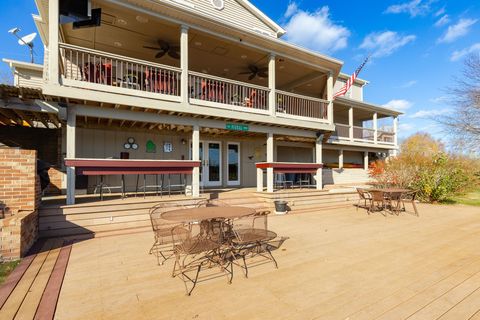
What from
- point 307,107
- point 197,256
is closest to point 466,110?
point 307,107

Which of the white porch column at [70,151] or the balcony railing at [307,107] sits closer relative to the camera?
the white porch column at [70,151]

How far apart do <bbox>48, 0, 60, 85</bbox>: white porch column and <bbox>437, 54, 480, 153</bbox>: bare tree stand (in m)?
24.7

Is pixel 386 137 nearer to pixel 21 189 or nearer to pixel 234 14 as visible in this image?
pixel 234 14

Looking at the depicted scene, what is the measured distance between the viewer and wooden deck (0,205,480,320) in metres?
2.63

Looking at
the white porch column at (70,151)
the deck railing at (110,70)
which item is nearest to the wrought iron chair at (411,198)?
the deck railing at (110,70)

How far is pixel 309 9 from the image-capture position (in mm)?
17031

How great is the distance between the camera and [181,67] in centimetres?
711

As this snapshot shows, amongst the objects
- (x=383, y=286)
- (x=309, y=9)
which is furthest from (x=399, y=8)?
(x=383, y=286)

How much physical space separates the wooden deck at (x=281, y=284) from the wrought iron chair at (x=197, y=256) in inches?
6.3

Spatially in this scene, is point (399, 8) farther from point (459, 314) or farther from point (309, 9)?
point (459, 314)

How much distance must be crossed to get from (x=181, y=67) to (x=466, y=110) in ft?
74.1

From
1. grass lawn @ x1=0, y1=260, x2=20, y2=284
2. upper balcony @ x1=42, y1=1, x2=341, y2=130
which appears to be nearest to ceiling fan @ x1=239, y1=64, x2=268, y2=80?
upper balcony @ x1=42, y1=1, x2=341, y2=130

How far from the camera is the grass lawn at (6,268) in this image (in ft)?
11.2

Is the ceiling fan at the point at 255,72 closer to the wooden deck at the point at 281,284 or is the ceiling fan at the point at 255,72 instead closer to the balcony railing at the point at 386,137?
the wooden deck at the point at 281,284
